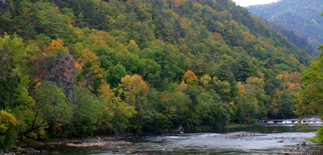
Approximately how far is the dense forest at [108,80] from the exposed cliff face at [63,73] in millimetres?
182

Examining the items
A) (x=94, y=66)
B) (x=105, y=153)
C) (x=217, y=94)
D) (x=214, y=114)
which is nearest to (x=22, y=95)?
(x=105, y=153)

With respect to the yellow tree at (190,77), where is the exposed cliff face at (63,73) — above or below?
below

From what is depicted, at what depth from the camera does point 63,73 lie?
6944 centimetres

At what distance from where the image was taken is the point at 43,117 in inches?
2224

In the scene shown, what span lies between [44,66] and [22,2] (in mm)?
49873

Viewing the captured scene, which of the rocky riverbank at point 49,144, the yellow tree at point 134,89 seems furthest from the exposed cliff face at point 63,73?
the yellow tree at point 134,89

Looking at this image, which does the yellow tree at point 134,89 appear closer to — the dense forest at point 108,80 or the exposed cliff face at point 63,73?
the dense forest at point 108,80

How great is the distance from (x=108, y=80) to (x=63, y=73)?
2768 cm

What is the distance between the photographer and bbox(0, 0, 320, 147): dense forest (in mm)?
56250

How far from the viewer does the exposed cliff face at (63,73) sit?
6812cm

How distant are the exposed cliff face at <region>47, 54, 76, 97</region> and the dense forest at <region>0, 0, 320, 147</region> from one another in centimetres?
18

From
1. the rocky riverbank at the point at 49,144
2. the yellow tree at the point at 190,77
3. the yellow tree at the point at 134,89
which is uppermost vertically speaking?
the yellow tree at the point at 190,77

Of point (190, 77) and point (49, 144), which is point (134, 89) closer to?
point (49, 144)

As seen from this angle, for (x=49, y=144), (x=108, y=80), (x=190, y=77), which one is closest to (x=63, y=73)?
(x=49, y=144)
